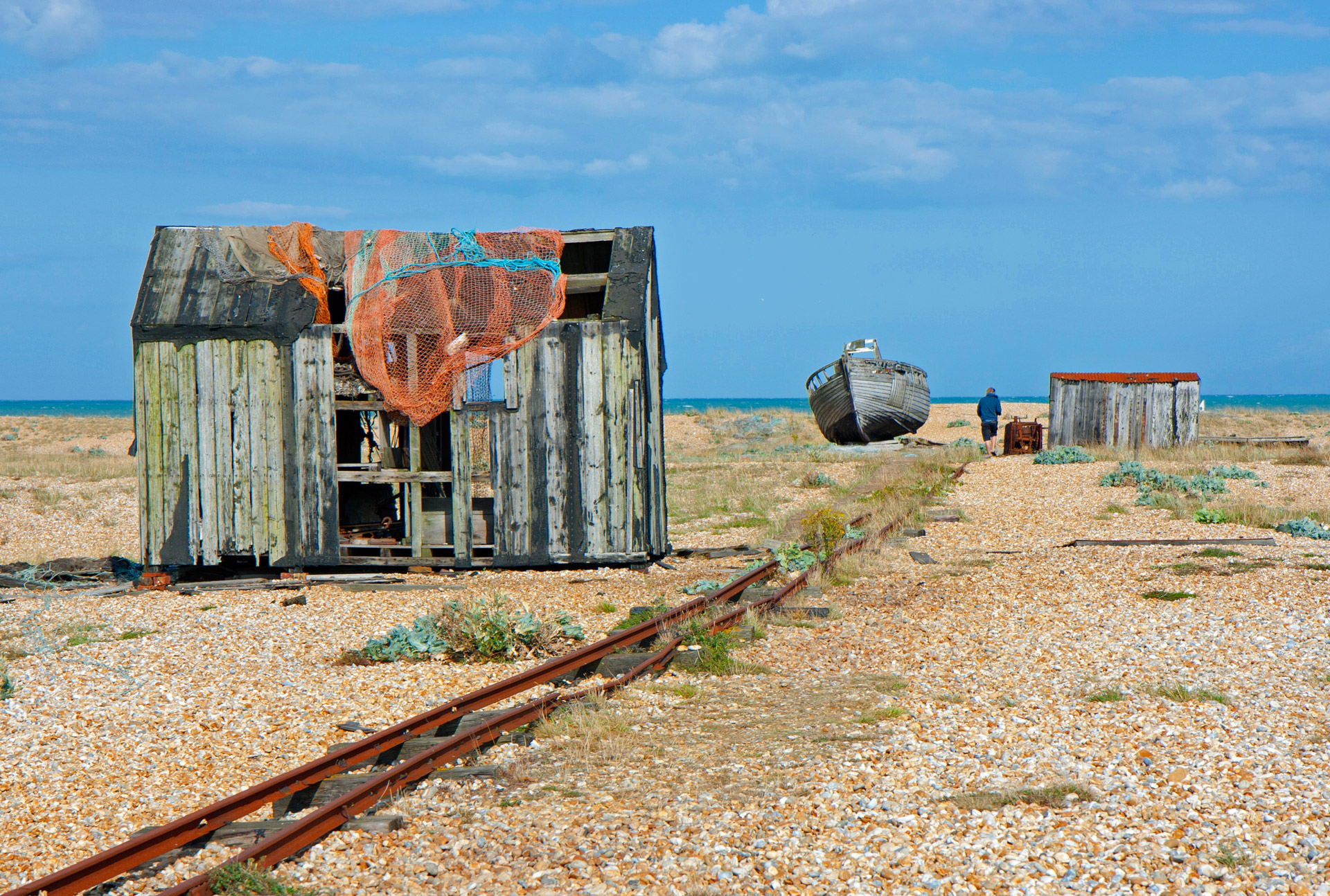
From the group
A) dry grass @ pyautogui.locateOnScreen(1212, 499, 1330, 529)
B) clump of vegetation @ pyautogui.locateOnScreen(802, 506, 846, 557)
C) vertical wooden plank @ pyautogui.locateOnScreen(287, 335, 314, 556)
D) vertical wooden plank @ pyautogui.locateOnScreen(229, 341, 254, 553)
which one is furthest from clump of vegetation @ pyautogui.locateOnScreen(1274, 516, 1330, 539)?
vertical wooden plank @ pyautogui.locateOnScreen(229, 341, 254, 553)

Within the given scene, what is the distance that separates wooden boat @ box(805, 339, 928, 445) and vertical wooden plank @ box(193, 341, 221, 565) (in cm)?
2279

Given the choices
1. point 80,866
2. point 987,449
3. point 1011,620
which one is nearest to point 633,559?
point 1011,620

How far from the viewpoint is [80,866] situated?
4348 millimetres

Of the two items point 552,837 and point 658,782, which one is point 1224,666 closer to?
point 658,782

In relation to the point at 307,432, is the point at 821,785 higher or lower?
lower

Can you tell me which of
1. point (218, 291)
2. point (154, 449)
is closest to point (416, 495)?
point (154, 449)

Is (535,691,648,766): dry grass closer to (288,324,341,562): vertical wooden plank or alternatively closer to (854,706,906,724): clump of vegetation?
(854,706,906,724): clump of vegetation

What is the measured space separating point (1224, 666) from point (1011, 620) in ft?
6.73

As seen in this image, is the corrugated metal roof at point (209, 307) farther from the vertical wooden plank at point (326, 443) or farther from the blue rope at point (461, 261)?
the blue rope at point (461, 261)

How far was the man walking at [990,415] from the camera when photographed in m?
29.3

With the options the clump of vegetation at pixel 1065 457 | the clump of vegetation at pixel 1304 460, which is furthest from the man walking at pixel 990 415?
the clump of vegetation at pixel 1304 460

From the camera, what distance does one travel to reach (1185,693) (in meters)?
6.88

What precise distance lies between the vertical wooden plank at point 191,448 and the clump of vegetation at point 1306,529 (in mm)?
13856

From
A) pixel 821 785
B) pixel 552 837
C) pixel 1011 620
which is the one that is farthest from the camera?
pixel 1011 620
